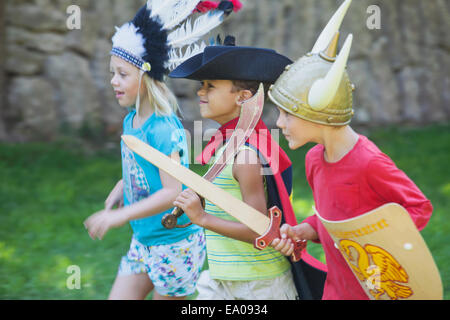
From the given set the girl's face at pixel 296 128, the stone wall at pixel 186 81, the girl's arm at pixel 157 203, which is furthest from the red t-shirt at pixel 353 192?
the stone wall at pixel 186 81

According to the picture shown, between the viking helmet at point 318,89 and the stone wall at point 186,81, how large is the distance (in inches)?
167

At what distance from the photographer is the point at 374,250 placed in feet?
6.77

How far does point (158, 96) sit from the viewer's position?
285cm

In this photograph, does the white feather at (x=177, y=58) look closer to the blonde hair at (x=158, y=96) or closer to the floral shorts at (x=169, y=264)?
the blonde hair at (x=158, y=96)

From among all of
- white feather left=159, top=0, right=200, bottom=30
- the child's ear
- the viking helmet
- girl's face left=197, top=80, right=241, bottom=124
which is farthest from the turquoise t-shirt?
the viking helmet

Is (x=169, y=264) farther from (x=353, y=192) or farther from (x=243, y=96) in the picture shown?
(x=353, y=192)

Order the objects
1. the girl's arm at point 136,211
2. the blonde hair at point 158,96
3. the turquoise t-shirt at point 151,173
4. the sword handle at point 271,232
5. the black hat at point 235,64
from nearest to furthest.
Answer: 1. the sword handle at point 271,232
2. the girl's arm at point 136,211
3. the black hat at point 235,64
4. the turquoise t-shirt at point 151,173
5. the blonde hair at point 158,96

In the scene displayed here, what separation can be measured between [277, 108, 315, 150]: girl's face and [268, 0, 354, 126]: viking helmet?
7cm

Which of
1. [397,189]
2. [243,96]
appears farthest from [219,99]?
[397,189]

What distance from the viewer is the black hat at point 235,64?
2.48 meters

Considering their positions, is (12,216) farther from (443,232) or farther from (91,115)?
(443,232)

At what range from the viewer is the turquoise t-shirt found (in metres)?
2.73

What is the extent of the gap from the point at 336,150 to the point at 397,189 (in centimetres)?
29

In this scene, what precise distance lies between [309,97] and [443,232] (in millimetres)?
3598
